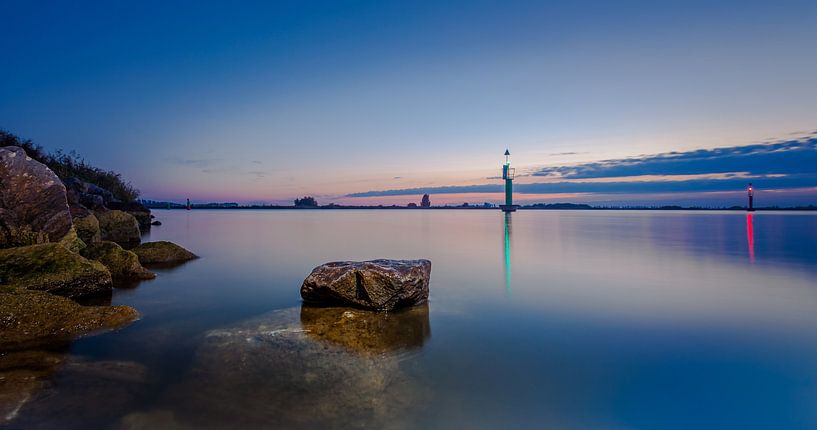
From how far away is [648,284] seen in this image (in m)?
10.6

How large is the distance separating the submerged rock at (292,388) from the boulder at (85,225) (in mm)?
11157

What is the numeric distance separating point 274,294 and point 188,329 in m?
2.85

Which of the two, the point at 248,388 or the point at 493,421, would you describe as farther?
the point at 248,388

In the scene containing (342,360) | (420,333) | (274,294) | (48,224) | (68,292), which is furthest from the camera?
(48,224)

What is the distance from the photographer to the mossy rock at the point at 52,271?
7031 millimetres

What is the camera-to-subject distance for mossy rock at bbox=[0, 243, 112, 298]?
7.03 m

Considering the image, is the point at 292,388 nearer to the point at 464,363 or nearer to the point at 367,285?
the point at 464,363

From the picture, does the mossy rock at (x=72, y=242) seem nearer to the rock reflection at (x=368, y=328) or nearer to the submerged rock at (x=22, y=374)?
the submerged rock at (x=22, y=374)

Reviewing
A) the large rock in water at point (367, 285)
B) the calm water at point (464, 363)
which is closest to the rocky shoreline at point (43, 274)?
the calm water at point (464, 363)

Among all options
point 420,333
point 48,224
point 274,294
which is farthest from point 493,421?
point 48,224

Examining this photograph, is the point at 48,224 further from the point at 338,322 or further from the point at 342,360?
the point at 342,360

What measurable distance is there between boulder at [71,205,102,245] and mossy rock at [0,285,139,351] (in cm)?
851

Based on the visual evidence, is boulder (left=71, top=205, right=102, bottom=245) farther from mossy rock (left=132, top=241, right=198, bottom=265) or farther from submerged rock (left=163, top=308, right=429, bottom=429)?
submerged rock (left=163, top=308, right=429, bottom=429)

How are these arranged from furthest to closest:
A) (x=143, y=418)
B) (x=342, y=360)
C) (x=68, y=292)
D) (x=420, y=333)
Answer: (x=68, y=292), (x=420, y=333), (x=342, y=360), (x=143, y=418)
